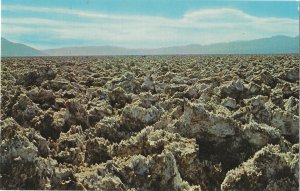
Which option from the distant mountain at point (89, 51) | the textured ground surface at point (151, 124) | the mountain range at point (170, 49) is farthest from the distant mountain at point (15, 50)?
the distant mountain at point (89, 51)

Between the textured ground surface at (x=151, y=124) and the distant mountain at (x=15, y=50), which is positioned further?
the distant mountain at (x=15, y=50)

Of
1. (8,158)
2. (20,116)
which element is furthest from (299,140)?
(20,116)

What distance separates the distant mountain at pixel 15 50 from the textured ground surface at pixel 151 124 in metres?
0.15

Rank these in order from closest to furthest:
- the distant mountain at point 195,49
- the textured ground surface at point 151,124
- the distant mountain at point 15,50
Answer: the textured ground surface at point 151,124, the distant mountain at point 195,49, the distant mountain at point 15,50

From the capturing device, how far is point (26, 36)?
286 inches

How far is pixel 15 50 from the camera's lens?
7.31m

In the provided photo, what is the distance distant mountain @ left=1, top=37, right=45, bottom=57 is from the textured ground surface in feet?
Answer: 0.51

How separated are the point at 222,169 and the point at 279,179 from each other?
737 millimetres

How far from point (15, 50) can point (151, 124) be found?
2050 mm

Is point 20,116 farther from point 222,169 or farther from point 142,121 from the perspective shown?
point 222,169

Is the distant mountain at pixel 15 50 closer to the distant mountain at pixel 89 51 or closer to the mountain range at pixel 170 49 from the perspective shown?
the mountain range at pixel 170 49

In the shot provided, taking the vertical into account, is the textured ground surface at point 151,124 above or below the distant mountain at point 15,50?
below

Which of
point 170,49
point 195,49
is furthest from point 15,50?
point 195,49

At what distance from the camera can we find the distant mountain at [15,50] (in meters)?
7.14
